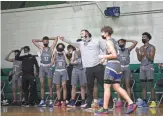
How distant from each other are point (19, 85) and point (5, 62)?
104 inches

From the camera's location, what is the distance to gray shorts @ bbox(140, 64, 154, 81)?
10.4 m

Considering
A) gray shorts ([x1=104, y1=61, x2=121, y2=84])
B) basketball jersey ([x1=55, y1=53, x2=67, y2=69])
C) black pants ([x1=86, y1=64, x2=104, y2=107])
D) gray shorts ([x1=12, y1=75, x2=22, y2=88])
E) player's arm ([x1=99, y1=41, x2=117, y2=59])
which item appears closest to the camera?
A: player's arm ([x1=99, y1=41, x2=117, y2=59])

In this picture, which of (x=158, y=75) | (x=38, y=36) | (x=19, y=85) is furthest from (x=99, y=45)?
(x=38, y=36)

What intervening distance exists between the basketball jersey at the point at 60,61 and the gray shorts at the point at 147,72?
229 centimetres

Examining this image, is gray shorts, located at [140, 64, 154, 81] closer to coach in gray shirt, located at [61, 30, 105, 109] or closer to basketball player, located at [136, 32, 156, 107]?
basketball player, located at [136, 32, 156, 107]

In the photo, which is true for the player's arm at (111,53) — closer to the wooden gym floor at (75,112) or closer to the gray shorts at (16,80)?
the wooden gym floor at (75,112)

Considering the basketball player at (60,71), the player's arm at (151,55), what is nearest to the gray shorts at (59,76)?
the basketball player at (60,71)

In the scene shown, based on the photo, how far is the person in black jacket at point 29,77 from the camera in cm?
1227

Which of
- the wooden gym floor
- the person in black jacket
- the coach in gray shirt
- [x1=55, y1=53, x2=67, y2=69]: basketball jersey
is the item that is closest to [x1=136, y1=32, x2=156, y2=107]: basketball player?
the wooden gym floor

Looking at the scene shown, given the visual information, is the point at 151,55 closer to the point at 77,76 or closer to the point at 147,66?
the point at 147,66

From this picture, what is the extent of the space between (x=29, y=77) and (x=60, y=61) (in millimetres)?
1486

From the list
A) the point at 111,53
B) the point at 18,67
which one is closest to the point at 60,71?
the point at 18,67

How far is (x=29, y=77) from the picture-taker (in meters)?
12.3

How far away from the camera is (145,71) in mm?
10539
